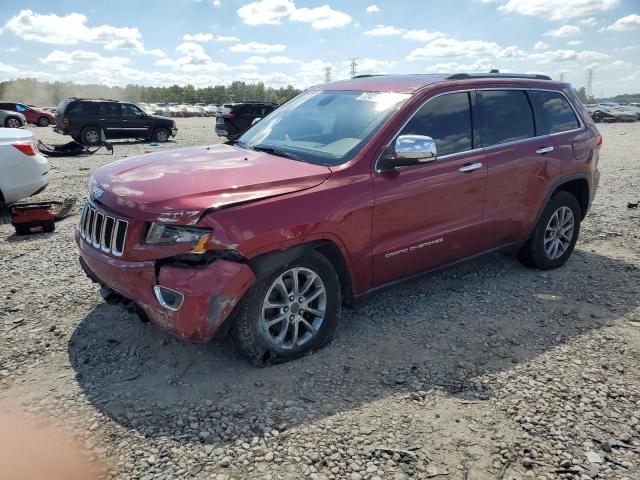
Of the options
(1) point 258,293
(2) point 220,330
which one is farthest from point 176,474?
(1) point 258,293

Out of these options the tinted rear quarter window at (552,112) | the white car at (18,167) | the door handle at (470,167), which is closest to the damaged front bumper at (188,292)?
the door handle at (470,167)

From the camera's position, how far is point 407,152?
353cm

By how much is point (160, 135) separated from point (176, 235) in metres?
19.5

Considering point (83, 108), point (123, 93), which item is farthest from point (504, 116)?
point (123, 93)

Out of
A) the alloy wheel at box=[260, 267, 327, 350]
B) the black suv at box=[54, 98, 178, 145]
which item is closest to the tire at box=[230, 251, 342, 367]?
the alloy wheel at box=[260, 267, 327, 350]

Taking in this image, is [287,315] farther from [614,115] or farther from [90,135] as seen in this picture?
[614,115]

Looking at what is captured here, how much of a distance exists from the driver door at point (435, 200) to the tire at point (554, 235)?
39.6 inches

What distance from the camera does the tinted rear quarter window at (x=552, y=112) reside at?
4.94 metres

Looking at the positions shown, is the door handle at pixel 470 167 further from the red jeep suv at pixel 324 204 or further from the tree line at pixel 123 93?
the tree line at pixel 123 93

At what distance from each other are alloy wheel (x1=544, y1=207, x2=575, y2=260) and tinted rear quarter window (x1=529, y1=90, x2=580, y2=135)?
2.74ft

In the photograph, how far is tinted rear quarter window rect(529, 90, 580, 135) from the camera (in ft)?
16.2

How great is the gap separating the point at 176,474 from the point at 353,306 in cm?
170

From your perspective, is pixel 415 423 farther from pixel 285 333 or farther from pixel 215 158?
pixel 215 158

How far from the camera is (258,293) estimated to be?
3129 mm
